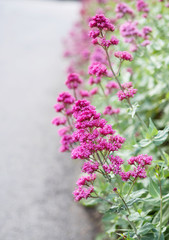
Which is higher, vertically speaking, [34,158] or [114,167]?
[34,158]

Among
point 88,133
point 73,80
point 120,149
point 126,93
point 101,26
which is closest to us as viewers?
point 88,133

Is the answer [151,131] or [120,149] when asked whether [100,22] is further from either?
[120,149]

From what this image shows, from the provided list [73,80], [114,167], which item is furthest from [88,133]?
[73,80]

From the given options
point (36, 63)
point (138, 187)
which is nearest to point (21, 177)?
point (138, 187)

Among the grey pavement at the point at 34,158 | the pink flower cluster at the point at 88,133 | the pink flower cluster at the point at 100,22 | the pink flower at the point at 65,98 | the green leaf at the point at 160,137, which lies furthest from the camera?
the grey pavement at the point at 34,158

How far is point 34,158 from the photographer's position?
5.03 metres

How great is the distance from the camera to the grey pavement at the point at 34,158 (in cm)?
351

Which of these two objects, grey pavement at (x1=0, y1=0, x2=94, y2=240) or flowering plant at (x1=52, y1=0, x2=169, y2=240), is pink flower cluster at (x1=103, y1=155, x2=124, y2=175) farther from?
grey pavement at (x1=0, y1=0, x2=94, y2=240)

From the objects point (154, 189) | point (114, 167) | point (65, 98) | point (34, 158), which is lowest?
point (154, 189)

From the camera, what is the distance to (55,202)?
388 cm

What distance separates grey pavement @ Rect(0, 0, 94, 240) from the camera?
351cm

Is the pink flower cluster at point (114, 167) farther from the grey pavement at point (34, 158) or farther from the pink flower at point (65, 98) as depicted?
the grey pavement at point (34, 158)

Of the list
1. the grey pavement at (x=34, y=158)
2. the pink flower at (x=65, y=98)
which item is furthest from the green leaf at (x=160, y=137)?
the grey pavement at (x=34, y=158)

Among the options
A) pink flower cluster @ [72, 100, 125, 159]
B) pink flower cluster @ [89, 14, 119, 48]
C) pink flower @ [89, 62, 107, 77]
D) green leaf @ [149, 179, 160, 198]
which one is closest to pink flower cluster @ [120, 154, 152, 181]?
pink flower cluster @ [72, 100, 125, 159]
